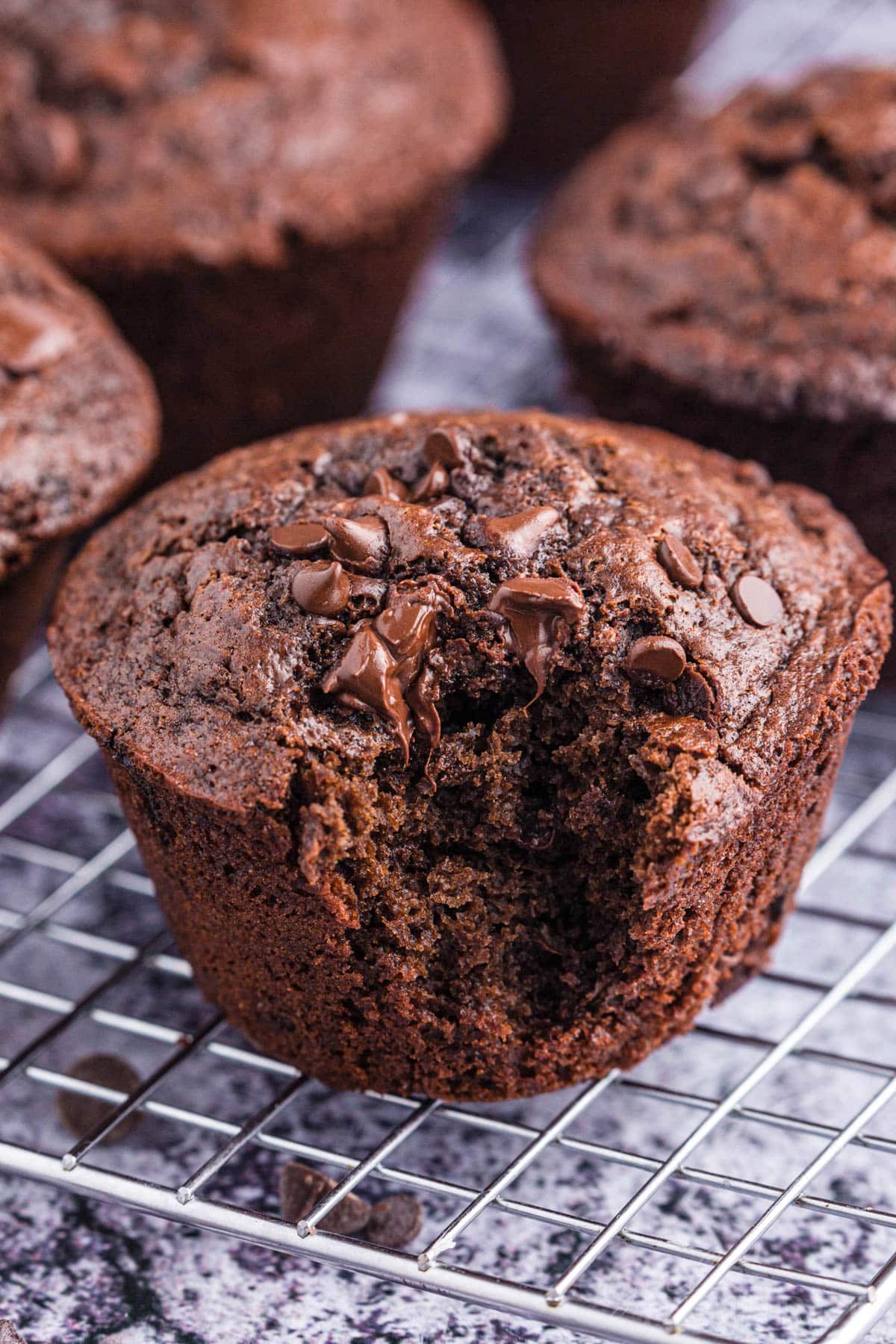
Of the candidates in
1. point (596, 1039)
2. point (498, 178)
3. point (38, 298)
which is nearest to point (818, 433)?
point (596, 1039)

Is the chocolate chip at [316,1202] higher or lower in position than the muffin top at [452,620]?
lower

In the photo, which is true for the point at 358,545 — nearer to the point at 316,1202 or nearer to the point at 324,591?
the point at 324,591

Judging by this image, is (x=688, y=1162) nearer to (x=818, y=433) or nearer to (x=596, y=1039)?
(x=596, y=1039)

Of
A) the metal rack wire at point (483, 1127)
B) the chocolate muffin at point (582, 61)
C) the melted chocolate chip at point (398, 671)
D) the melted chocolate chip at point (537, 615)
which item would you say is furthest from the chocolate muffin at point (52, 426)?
the chocolate muffin at point (582, 61)

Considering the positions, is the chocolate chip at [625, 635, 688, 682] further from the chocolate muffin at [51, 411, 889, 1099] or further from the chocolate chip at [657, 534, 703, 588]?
the chocolate chip at [657, 534, 703, 588]

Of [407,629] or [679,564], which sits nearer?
[407,629]

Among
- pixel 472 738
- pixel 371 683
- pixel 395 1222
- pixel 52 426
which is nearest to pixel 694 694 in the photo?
pixel 472 738

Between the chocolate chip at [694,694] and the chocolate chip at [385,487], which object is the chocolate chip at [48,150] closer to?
the chocolate chip at [385,487]
